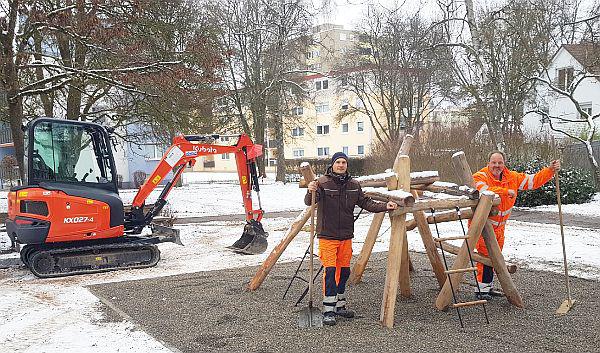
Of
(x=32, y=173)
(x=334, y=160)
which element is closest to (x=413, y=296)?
(x=334, y=160)

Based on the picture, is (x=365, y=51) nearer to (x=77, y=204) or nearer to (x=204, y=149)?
(x=204, y=149)

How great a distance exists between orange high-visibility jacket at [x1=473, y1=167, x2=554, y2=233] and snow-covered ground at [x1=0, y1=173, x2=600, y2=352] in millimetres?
2331

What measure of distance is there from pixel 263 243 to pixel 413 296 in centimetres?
→ 465

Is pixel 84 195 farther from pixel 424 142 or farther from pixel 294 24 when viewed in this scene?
pixel 294 24

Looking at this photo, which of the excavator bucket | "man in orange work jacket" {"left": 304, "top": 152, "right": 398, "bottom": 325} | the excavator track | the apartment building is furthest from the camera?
the apartment building

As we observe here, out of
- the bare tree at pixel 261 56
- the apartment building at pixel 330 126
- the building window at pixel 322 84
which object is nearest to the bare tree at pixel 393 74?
the bare tree at pixel 261 56

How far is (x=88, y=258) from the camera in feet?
34.3

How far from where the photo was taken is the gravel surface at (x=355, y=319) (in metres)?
6.06

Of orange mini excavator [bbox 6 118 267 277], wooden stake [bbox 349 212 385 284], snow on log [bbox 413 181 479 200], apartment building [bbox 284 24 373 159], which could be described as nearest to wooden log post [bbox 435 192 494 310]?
snow on log [bbox 413 181 479 200]

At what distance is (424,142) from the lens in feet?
82.1

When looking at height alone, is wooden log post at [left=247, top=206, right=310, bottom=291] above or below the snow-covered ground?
above

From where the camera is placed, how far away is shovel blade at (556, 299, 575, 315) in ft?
23.1

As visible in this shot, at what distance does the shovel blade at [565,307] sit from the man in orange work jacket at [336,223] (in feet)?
7.58

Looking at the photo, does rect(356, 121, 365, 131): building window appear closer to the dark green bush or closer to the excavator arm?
the dark green bush
